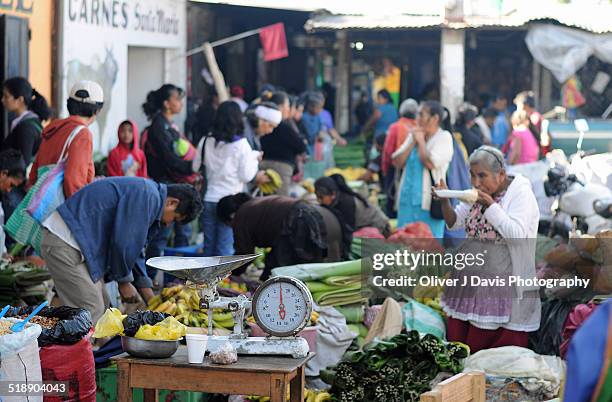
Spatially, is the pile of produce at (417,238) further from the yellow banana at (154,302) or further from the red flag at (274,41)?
the red flag at (274,41)

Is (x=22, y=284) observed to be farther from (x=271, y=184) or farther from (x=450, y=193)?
(x=271, y=184)

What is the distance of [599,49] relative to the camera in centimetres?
1636

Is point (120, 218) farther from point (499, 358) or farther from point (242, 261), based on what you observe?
point (499, 358)

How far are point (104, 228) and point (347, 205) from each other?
327 cm

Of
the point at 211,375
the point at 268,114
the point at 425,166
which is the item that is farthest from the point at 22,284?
the point at 268,114

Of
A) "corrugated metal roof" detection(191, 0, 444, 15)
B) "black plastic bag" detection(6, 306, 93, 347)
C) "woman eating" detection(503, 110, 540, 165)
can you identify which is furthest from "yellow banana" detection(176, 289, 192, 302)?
"corrugated metal roof" detection(191, 0, 444, 15)

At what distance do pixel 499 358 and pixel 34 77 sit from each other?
6.36m

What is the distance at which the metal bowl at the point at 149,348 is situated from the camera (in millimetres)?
4910

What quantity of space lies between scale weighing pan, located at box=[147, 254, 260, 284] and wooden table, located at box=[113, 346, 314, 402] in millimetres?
348

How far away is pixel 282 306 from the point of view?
509 cm

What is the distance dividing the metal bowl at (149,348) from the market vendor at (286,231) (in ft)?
10.6

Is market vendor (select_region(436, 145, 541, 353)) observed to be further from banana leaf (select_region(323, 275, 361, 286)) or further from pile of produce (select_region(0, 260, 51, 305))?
pile of produce (select_region(0, 260, 51, 305))

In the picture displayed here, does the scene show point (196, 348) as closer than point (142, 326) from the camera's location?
Yes

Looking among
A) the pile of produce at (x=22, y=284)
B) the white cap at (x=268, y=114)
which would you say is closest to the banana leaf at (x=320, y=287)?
the pile of produce at (x=22, y=284)
